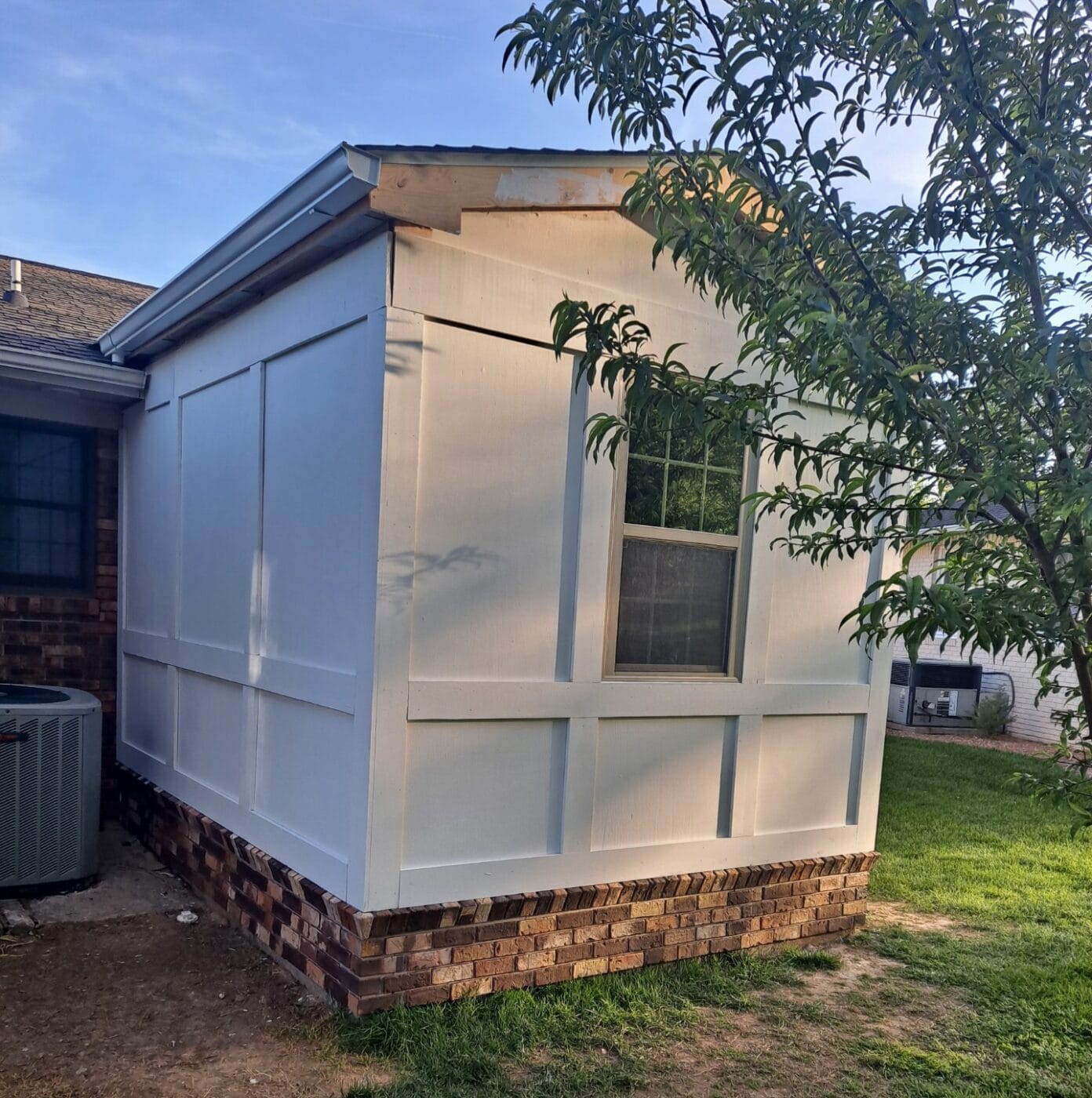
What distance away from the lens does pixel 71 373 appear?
5.65 m

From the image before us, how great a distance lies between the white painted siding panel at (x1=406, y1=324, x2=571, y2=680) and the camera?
370 centimetres

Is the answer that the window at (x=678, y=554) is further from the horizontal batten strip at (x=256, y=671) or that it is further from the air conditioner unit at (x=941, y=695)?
the air conditioner unit at (x=941, y=695)

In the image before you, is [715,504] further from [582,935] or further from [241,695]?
[241,695]

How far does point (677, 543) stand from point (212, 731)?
286cm

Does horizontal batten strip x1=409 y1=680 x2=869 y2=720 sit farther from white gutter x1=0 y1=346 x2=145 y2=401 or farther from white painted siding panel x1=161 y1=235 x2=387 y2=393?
white gutter x1=0 y1=346 x2=145 y2=401

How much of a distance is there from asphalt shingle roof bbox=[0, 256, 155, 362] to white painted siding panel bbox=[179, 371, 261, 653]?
1.27m

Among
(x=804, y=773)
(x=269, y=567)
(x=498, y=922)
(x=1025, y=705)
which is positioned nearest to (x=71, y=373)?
(x=269, y=567)

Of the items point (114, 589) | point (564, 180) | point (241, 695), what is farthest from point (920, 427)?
point (114, 589)

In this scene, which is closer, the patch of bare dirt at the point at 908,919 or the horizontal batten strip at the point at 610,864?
the horizontal batten strip at the point at 610,864

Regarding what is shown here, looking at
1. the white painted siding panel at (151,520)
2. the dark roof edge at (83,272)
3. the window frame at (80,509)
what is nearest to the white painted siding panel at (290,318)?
the white painted siding panel at (151,520)

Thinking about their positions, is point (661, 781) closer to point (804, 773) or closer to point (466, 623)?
point (804, 773)

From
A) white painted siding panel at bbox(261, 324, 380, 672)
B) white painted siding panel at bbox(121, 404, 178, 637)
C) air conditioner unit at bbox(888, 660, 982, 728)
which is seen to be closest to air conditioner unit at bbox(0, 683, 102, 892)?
white painted siding panel at bbox(121, 404, 178, 637)

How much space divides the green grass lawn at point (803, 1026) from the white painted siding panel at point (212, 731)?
165 cm

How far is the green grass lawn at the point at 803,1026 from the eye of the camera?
3369mm
